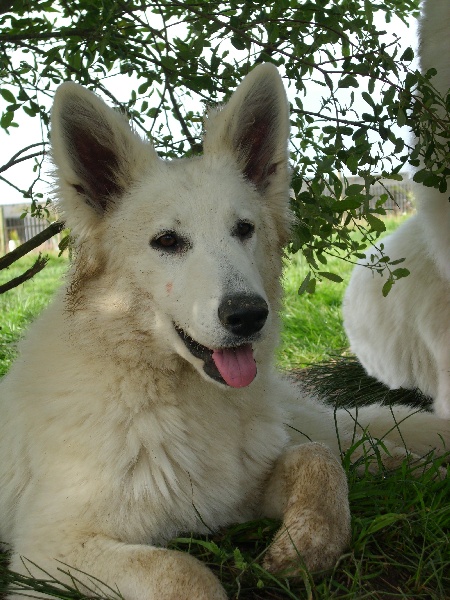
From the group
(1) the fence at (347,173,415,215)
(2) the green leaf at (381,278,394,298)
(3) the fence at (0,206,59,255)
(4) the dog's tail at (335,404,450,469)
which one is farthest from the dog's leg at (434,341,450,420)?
(3) the fence at (0,206,59,255)

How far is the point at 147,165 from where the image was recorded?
2.66 m

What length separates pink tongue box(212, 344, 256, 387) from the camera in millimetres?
2316

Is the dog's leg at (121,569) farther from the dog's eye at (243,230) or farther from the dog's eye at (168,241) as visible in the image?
the dog's eye at (243,230)

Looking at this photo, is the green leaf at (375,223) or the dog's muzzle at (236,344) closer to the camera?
the dog's muzzle at (236,344)

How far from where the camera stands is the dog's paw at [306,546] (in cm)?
→ 219

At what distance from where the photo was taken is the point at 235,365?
2.33 meters

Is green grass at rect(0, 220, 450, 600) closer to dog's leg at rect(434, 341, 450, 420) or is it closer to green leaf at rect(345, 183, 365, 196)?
dog's leg at rect(434, 341, 450, 420)

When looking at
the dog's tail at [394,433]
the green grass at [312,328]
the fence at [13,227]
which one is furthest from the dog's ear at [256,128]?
the fence at [13,227]

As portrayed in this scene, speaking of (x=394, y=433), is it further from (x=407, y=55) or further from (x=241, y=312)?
(x=407, y=55)

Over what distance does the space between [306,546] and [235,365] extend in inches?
23.4

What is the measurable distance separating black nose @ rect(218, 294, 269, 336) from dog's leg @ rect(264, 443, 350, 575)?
59 centimetres

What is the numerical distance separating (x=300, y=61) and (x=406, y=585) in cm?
208

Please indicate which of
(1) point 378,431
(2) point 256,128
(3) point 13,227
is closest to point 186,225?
(2) point 256,128

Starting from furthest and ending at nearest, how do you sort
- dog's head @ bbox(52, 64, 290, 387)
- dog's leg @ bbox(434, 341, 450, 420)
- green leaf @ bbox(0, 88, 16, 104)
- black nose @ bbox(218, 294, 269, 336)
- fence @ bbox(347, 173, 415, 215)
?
1. dog's leg @ bbox(434, 341, 450, 420)
2. green leaf @ bbox(0, 88, 16, 104)
3. fence @ bbox(347, 173, 415, 215)
4. dog's head @ bbox(52, 64, 290, 387)
5. black nose @ bbox(218, 294, 269, 336)
